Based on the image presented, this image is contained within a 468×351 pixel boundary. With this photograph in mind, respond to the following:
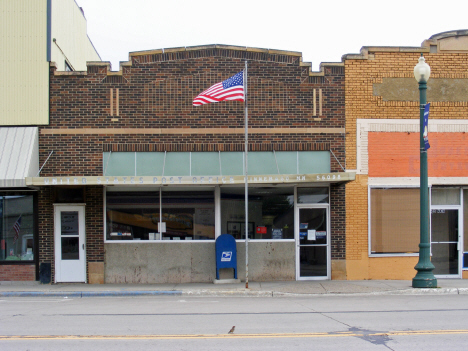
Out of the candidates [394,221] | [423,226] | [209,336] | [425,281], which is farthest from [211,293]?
[394,221]

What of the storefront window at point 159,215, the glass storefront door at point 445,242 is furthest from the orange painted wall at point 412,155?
the storefront window at point 159,215

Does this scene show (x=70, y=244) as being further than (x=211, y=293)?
Yes

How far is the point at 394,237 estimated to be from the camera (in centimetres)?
1461

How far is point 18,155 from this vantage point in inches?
544

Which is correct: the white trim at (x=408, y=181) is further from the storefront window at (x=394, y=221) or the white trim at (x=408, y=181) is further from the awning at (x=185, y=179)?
the awning at (x=185, y=179)

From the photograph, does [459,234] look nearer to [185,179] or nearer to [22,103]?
[185,179]

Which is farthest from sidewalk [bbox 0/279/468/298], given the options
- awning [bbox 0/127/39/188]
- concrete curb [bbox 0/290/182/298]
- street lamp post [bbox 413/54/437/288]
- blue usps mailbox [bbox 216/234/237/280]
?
awning [bbox 0/127/39/188]

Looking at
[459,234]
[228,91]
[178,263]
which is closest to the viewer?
[228,91]

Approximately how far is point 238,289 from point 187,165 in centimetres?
393

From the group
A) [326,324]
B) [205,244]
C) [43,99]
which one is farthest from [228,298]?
[43,99]

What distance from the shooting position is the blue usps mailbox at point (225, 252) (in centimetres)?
1384

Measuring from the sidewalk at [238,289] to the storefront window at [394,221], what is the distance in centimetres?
116

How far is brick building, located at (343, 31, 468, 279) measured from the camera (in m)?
14.5

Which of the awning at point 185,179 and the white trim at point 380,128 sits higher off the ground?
the white trim at point 380,128
